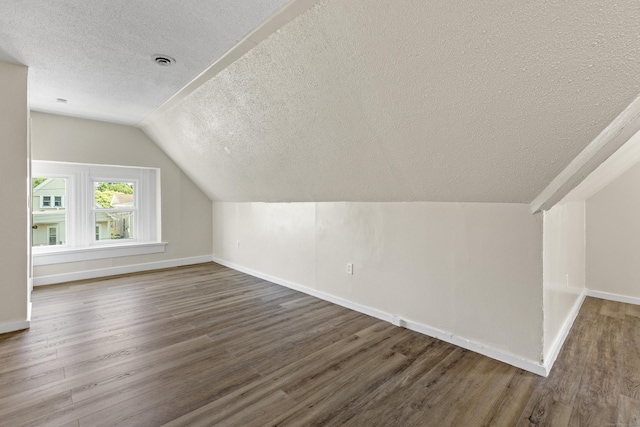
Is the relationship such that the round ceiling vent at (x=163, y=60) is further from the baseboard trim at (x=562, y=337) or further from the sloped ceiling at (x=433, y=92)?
the baseboard trim at (x=562, y=337)

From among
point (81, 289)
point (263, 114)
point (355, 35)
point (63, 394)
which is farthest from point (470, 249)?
point (81, 289)

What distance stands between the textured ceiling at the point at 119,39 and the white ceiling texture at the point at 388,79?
1 cm

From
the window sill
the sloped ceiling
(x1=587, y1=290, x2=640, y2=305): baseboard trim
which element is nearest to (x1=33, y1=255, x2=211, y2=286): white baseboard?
the window sill

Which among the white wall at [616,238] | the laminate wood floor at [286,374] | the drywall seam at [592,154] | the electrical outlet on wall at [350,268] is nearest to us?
the drywall seam at [592,154]

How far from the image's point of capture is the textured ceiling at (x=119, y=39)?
1727mm

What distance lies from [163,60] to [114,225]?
332 centimetres

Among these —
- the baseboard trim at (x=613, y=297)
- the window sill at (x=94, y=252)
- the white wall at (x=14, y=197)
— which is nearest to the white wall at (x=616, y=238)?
the baseboard trim at (x=613, y=297)

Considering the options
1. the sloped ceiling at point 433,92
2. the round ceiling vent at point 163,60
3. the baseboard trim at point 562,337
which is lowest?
the baseboard trim at point 562,337

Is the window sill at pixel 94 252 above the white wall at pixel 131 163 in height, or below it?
below

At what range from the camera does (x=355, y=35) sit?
1.56 metres

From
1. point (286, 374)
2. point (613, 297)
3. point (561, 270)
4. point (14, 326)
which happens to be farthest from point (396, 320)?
point (14, 326)

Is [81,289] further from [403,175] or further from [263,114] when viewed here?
[403,175]

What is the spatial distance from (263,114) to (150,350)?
1.98 meters

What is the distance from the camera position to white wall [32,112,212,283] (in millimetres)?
3859
